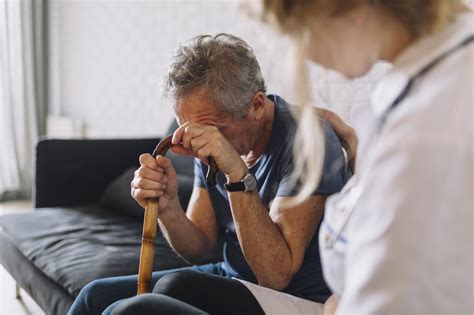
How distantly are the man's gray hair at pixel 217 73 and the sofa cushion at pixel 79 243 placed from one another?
0.72 metres

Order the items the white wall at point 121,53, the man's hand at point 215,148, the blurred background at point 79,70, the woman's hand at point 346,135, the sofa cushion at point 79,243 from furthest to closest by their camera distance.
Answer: the blurred background at point 79,70 → the white wall at point 121,53 → the sofa cushion at point 79,243 → the woman's hand at point 346,135 → the man's hand at point 215,148

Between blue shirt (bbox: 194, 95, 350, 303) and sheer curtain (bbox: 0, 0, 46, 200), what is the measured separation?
3493 mm

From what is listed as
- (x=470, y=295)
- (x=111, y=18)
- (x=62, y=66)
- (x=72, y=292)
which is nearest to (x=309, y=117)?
(x=470, y=295)

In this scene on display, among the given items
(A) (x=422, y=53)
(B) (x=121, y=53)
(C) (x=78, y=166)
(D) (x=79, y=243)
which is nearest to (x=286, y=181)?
(A) (x=422, y=53)

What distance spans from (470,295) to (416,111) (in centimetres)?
24

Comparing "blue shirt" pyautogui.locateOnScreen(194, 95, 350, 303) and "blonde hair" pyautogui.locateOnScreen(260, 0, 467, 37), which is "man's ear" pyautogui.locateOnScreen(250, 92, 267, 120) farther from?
"blonde hair" pyautogui.locateOnScreen(260, 0, 467, 37)

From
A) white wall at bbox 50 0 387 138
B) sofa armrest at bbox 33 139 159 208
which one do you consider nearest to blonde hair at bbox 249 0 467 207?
white wall at bbox 50 0 387 138

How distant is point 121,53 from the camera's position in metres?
3.99

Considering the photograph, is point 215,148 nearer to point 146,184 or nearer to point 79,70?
point 146,184

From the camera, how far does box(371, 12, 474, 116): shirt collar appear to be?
2.39 feet

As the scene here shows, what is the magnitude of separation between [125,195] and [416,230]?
80.6 inches

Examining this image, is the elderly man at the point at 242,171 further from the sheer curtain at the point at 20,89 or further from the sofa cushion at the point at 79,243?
the sheer curtain at the point at 20,89

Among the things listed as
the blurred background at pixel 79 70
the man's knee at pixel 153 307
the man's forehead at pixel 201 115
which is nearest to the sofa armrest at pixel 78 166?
the blurred background at pixel 79 70

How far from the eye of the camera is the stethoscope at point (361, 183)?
0.73 metres
